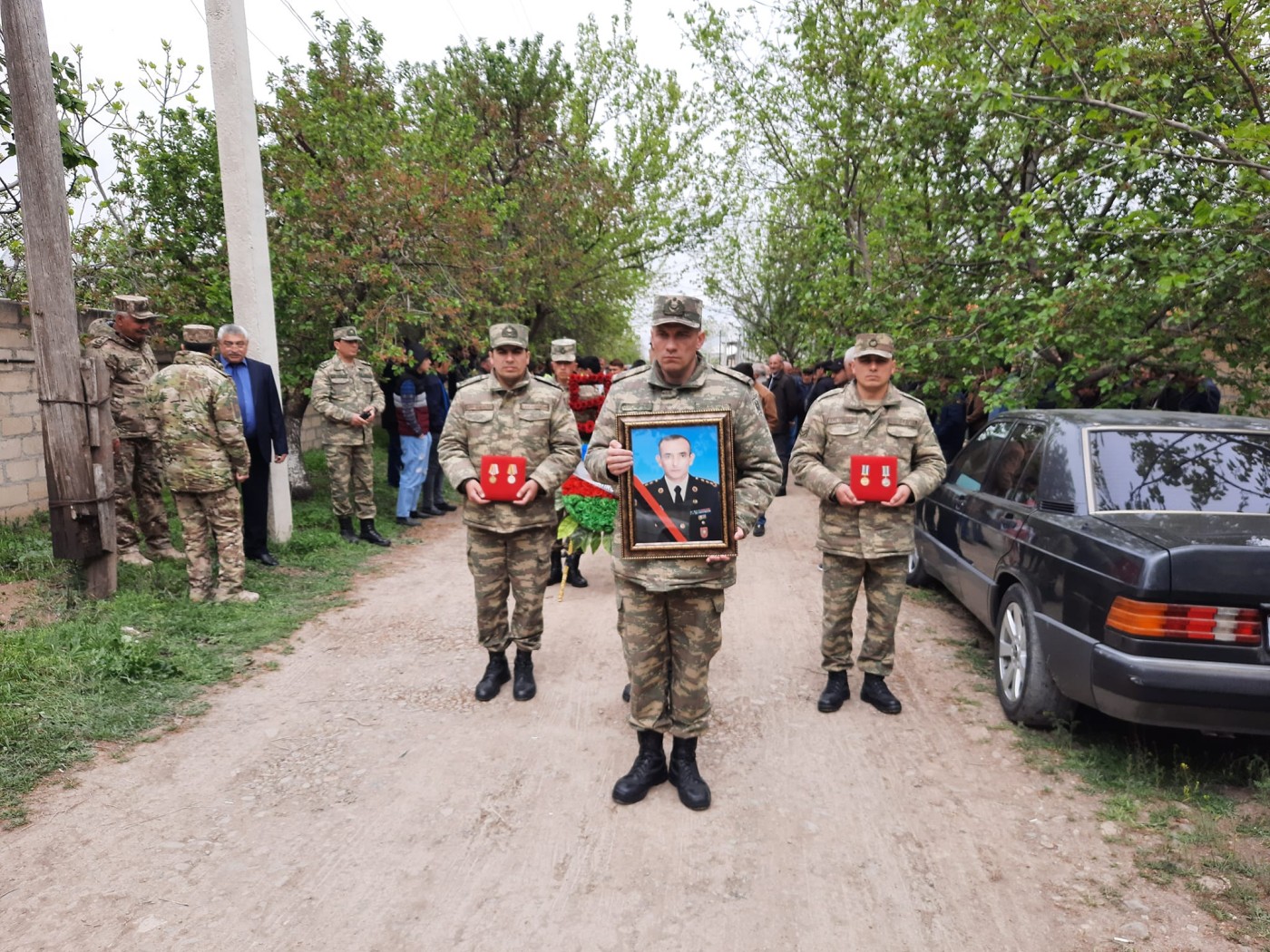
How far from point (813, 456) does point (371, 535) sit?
222 inches

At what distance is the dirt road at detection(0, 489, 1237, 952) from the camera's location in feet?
8.53

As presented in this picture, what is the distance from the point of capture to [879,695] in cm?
435

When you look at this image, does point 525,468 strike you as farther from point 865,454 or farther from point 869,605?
point 869,605

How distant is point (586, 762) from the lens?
3717mm

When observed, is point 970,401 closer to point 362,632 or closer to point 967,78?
point 967,78

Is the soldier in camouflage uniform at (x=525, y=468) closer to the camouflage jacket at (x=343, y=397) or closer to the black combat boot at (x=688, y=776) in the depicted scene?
the black combat boot at (x=688, y=776)

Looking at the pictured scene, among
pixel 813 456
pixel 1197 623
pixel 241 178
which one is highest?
pixel 241 178

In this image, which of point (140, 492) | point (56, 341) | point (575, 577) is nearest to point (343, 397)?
point (140, 492)

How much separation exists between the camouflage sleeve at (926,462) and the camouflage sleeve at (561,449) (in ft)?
6.08

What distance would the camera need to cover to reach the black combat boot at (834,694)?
4.32m

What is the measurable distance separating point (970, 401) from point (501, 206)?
7720 mm

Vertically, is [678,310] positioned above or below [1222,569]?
above

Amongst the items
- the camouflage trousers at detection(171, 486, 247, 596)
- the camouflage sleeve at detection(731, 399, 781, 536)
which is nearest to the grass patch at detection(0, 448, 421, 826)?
the camouflage trousers at detection(171, 486, 247, 596)

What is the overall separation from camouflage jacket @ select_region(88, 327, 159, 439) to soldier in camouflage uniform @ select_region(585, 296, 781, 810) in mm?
5439
